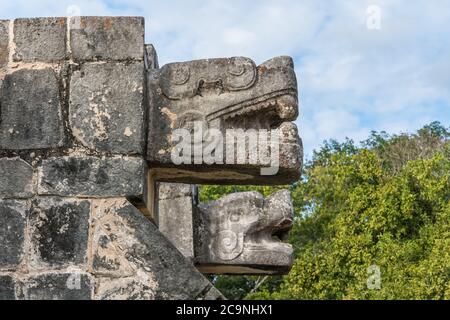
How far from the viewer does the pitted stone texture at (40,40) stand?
16.5 feet

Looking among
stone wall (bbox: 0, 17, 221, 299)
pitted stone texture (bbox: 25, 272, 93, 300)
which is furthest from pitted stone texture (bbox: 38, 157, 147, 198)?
pitted stone texture (bbox: 25, 272, 93, 300)

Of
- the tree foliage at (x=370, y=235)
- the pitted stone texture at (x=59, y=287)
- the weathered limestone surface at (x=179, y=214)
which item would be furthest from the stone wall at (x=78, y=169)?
the tree foliage at (x=370, y=235)

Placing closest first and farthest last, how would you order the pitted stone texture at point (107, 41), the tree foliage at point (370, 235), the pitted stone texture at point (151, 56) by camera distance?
the pitted stone texture at point (107, 41) < the pitted stone texture at point (151, 56) < the tree foliage at point (370, 235)

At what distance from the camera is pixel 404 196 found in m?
21.6

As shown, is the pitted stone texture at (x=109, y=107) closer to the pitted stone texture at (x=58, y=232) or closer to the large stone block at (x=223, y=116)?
the large stone block at (x=223, y=116)

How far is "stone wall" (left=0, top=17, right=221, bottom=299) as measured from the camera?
15.5ft

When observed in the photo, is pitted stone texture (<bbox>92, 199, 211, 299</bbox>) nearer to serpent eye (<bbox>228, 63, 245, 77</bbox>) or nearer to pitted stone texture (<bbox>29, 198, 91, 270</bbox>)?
pitted stone texture (<bbox>29, 198, 91, 270</bbox>)

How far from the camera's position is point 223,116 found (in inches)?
200

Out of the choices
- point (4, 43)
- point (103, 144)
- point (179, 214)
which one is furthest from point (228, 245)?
point (4, 43)

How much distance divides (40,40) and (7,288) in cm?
122

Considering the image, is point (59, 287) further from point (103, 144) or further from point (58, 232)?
point (103, 144)

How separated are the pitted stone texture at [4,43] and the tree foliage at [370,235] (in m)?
14.2

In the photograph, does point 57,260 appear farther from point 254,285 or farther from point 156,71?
point 254,285

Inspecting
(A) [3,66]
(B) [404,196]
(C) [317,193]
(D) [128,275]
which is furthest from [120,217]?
(C) [317,193]
